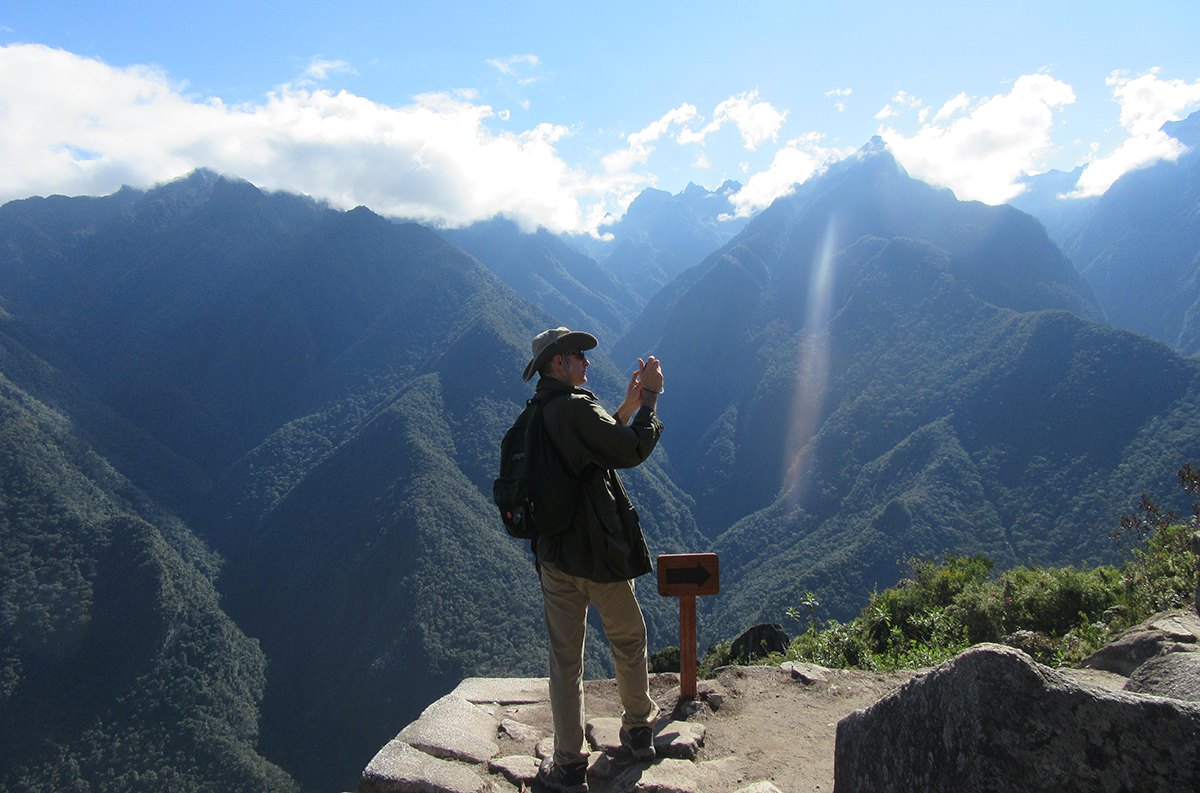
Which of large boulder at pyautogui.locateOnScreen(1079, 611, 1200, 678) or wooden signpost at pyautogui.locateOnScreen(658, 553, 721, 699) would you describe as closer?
large boulder at pyautogui.locateOnScreen(1079, 611, 1200, 678)

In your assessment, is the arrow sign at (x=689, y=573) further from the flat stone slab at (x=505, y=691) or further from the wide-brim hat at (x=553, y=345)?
the wide-brim hat at (x=553, y=345)

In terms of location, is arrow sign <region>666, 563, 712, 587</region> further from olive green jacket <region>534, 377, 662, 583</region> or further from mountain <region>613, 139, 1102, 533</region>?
mountain <region>613, 139, 1102, 533</region>

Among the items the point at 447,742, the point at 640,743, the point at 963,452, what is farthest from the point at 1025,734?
the point at 963,452

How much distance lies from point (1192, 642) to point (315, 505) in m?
118

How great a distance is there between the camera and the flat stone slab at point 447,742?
457cm

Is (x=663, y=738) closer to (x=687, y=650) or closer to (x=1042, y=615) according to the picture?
(x=687, y=650)

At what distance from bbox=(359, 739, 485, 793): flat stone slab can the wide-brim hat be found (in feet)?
9.05

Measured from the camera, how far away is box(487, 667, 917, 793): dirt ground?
4.10 metres

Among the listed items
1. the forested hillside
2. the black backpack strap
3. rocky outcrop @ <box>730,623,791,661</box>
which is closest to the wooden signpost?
the black backpack strap

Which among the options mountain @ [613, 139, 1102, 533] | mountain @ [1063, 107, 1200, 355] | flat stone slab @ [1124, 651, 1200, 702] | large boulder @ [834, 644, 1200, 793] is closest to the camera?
large boulder @ [834, 644, 1200, 793]

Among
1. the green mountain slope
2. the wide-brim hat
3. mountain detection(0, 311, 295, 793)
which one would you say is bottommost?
mountain detection(0, 311, 295, 793)

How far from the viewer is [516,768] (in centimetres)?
438

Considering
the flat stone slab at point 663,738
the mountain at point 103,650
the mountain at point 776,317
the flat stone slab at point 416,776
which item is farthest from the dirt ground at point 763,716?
the mountain at point 776,317

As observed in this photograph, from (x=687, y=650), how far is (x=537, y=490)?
2466 mm
